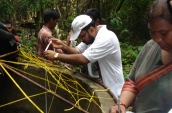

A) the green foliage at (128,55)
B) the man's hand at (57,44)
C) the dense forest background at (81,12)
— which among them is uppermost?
the man's hand at (57,44)

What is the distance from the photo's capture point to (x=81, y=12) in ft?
23.7

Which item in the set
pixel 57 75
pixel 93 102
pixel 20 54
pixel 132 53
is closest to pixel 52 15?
pixel 20 54

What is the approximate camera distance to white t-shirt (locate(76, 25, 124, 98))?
2.40 metres

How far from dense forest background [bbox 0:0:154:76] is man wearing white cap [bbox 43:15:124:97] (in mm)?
3476

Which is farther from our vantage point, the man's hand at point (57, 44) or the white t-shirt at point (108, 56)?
the man's hand at point (57, 44)

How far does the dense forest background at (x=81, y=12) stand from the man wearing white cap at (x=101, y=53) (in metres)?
3.48

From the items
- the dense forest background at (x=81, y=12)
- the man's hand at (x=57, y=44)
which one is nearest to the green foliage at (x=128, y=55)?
the dense forest background at (x=81, y=12)

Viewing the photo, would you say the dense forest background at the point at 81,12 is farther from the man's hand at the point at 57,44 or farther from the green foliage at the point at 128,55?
the man's hand at the point at 57,44

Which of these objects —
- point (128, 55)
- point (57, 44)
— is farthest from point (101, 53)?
point (128, 55)

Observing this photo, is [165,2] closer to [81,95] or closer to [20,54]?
[81,95]

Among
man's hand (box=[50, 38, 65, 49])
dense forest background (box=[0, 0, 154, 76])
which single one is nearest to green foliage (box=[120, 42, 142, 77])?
dense forest background (box=[0, 0, 154, 76])

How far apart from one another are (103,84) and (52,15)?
61.3 inches

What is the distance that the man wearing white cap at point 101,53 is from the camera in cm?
241

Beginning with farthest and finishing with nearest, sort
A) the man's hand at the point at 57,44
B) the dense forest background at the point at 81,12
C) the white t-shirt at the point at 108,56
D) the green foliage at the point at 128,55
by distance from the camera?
the dense forest background at the point at 81,12, the green foliage at the point at 128,55, the man's hand at the point at 57,44, the white t-shirt at the point at 108,56
